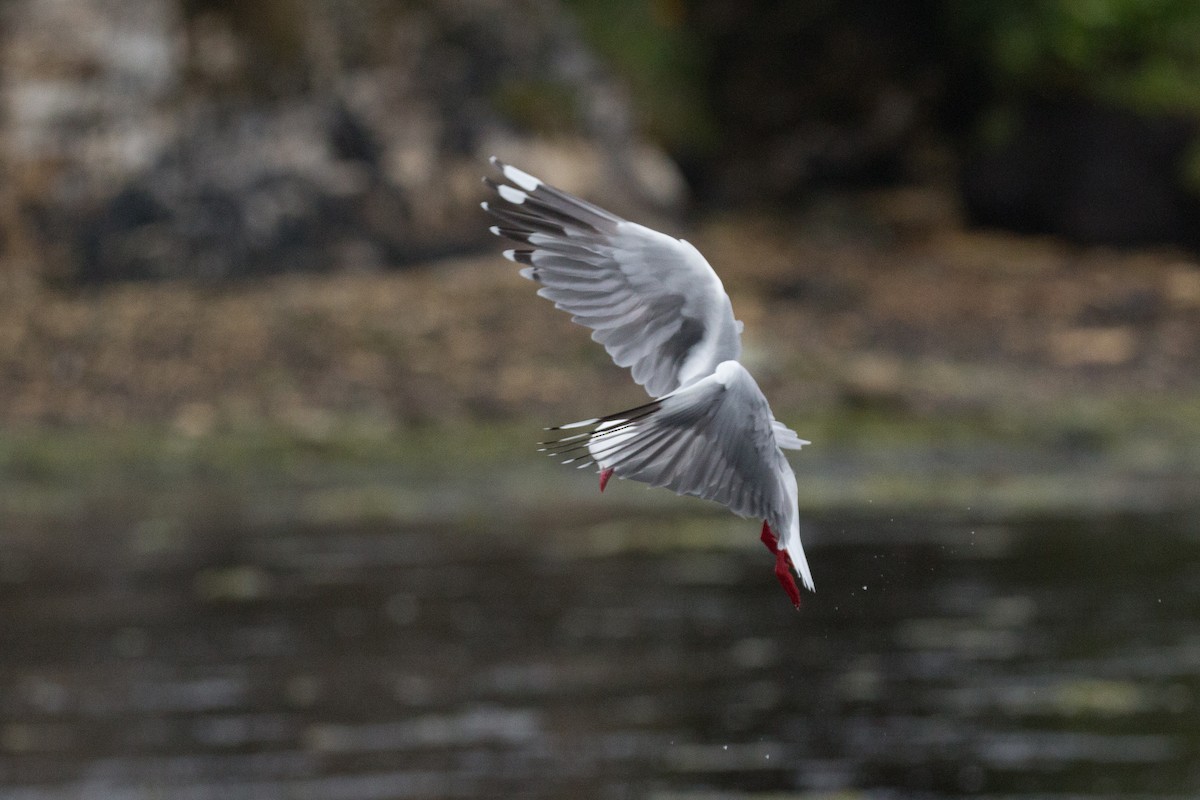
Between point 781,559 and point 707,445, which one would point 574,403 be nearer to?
point 781,559

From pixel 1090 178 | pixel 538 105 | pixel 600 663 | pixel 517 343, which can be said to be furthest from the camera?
pixel 1090 178

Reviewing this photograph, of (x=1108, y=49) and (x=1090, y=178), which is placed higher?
(x=1108, y=49)

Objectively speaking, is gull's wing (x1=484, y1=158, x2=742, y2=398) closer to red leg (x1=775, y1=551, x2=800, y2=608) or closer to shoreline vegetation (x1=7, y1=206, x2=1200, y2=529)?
red leg (x1=775, y1=551, x2=800, y2=608)

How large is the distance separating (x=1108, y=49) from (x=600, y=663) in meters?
12.3

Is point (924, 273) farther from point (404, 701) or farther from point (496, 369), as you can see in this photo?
point (404, 701)

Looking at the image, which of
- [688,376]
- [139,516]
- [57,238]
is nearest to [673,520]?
[139,516]

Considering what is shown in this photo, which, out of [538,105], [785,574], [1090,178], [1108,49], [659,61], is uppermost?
[659,61]

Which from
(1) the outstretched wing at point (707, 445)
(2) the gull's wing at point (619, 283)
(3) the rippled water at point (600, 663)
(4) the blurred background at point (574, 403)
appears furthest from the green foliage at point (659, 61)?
(1) the outstretched wing at point (707, 445)

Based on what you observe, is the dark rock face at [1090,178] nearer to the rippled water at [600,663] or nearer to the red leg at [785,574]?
the rippled water at [600,663]

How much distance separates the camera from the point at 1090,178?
67.0ft

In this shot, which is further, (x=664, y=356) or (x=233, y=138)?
(x=233, y=138)

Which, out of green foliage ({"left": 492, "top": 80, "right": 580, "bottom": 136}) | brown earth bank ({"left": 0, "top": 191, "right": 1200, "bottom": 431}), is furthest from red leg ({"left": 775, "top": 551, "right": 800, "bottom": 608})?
green foliage ({"left": 492, "top": 80, "right": 580, "bottom": 136})

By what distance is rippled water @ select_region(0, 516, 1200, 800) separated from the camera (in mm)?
8531

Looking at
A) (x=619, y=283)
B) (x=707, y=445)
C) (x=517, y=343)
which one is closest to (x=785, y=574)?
(x=707, y=445)
